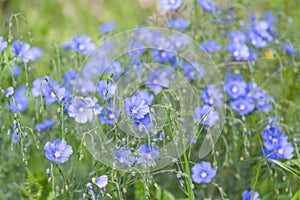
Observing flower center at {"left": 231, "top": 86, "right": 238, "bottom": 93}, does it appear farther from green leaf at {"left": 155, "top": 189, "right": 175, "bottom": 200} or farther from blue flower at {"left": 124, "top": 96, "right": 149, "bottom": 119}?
blue flower at {"left": 124, "top": 96, "right": 149, "bottom": 119}

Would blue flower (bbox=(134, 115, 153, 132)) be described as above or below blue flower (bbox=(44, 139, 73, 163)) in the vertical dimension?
above

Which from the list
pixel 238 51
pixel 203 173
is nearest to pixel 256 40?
pixel 238 51

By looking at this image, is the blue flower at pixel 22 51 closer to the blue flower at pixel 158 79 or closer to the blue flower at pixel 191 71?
the blue flower at pixel 158 79

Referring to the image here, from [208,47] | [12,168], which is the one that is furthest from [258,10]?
[12,168]

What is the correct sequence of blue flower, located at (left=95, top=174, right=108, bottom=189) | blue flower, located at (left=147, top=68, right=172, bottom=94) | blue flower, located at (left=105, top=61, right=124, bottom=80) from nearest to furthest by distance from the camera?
1. blue flower, located at (left=95, top=174, right=108, bottom=189)
2. blue flower, located at (left=147, top=68, right=172, bottom=94)
3. blue flower, located at (left=105, top=61, right=124, bottom=80)

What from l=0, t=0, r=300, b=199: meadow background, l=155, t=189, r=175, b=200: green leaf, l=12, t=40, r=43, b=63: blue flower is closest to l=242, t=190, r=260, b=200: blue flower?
l=0, t=0, r=300, b=199: meadow background

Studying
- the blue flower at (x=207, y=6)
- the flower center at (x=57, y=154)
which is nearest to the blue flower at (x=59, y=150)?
the flower center at (x=57, y=154)
